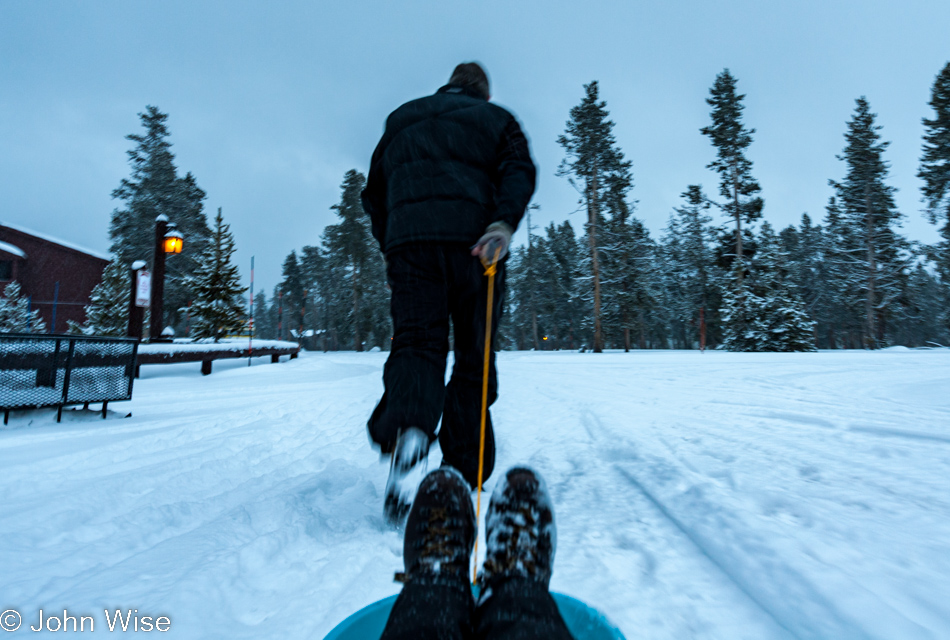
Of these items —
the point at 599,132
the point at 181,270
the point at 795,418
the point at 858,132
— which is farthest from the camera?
the point at 181,270

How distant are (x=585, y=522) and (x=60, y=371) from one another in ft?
15.0

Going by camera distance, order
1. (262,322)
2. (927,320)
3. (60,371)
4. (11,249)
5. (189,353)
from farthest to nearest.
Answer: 1. (262,322)
2. (927,320)
3. (11,249)
4. (189,353)
5. (60,371)

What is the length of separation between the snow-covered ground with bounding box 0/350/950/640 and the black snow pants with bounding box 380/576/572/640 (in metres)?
0.34

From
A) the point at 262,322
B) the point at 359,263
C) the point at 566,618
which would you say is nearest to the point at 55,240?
the point at 359,263

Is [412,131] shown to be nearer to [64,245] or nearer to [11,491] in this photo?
[11,491]

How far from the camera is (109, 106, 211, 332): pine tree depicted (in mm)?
28250

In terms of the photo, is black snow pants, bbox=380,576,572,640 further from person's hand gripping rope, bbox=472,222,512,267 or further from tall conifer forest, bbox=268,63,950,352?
tall conifer forest, bbox=268,63,950,352

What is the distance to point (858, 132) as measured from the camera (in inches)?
1023

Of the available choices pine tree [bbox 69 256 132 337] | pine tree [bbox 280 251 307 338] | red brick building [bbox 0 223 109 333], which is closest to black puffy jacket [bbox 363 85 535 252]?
pine tree [bbox 69 256 132 337]

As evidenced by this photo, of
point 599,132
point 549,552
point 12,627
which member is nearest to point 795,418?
point 549,552

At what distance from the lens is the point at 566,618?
1.11 meters

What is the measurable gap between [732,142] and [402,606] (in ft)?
86.5

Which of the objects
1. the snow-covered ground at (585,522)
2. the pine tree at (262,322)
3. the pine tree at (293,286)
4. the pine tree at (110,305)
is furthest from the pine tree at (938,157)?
the pine tree at (262,322)

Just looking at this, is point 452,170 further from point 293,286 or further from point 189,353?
point 293,286
